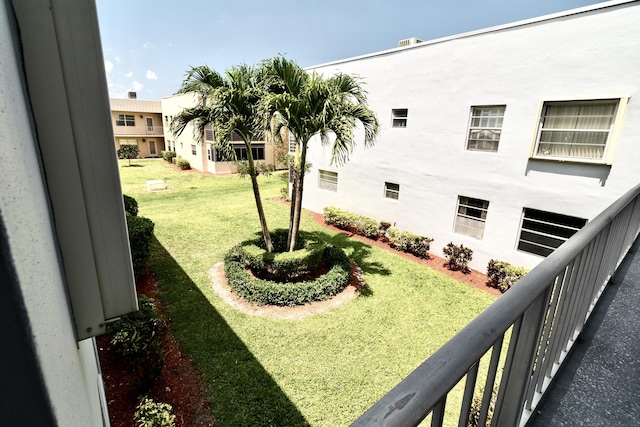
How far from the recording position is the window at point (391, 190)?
12702 millimetres

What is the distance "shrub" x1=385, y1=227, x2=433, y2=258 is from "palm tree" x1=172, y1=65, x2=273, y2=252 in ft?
22.0

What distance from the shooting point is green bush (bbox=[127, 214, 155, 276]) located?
8547 millimetres

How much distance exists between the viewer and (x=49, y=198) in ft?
3.37

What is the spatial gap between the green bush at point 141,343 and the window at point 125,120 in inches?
1536

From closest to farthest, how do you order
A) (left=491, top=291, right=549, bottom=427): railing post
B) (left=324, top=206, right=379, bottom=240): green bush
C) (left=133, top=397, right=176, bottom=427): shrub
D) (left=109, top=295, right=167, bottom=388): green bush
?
(left=491, top=291, right=549, bottom=427): railing post
(left=133, top=397, right=176, bottom=427): shrub
(left=109, top=295, right=167, bottom=388): green bush
(left=324, top=206, right=379, bottom=240): green bush

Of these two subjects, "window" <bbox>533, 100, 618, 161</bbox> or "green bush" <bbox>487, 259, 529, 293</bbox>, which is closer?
"window" <bbox>533, 100, 618, 161</bbox>

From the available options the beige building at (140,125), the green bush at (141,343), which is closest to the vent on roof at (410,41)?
the green bush at (141,343)

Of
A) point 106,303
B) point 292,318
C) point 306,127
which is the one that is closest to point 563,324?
point 106,303

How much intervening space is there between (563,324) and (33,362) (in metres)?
2.67

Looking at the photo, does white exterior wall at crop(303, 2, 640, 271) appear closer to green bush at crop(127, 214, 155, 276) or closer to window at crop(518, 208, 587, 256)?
window at crop(518, 208, 587, 256)

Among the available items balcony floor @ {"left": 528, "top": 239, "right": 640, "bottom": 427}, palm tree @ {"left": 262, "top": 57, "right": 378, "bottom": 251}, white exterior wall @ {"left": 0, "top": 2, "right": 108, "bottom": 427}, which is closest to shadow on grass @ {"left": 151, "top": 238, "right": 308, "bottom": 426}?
balcony floor @ {"left": 528, "top": 239, "right": 640, "bottom": 427}

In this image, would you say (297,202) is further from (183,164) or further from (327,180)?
(183,164)

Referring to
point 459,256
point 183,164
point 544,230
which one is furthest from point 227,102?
point 183,164

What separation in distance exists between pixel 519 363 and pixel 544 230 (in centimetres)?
929
